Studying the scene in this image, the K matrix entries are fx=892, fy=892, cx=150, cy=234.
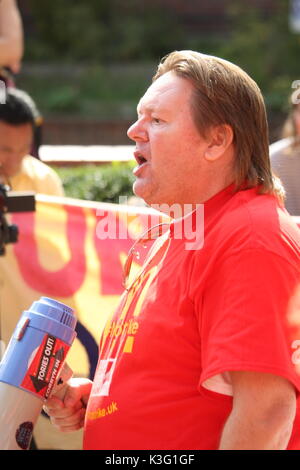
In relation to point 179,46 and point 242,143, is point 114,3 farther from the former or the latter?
point 242,143

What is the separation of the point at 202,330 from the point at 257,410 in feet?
0.67

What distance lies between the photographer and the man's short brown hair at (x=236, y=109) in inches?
77.7

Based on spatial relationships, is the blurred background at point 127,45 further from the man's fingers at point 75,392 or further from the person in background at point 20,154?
the man's fingers at point 75,392

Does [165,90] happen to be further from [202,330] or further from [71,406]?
[71,406]

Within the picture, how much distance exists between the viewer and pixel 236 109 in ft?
6.52

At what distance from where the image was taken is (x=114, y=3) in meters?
18.0

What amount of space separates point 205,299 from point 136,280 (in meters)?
0.34

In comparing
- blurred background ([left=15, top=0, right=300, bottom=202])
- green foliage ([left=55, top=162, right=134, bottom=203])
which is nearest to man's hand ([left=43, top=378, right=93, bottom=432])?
green foliage ([left=55, top=162, right=134, bottom=203])

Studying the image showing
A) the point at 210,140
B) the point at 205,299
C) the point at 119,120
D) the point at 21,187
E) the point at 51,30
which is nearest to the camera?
the point at 205,299

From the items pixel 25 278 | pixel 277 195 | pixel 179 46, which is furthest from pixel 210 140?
pixel 179 46

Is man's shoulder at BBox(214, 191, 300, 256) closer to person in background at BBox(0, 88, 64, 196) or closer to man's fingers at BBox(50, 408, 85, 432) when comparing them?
man's fingers at BBox(50, 408, 85, 432)

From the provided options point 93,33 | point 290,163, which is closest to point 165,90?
point 290,163

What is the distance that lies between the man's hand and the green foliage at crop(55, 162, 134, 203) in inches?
171

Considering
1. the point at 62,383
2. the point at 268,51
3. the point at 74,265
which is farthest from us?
the point at 268,51
